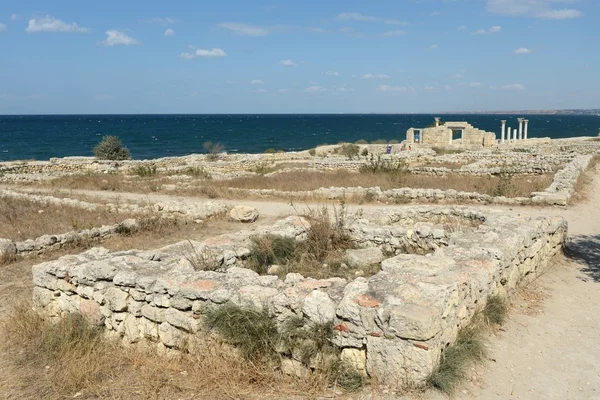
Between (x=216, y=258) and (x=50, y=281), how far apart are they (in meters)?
2.14

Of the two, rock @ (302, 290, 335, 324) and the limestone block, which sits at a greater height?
rock @ (302, 290, 335, 324)

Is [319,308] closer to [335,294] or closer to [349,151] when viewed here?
[335,294]

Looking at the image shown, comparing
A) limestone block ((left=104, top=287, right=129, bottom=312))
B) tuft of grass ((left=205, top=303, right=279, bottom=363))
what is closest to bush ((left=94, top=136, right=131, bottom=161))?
limestone block ((left=104, top=287, right=129, bottom=312))

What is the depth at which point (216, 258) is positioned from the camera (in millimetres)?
6574

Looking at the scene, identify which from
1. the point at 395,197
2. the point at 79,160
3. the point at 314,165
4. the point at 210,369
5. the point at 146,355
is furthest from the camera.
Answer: the point at 79,160

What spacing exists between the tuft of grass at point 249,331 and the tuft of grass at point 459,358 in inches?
60.0

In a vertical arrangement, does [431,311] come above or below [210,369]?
above

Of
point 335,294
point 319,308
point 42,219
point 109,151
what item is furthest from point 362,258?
point 109,151

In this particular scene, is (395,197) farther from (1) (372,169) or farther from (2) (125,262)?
(2) (125,262)

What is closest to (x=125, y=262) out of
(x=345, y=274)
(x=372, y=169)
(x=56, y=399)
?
(x=56, y=399)

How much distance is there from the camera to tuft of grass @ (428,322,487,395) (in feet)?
13.3

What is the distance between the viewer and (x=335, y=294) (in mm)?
4609

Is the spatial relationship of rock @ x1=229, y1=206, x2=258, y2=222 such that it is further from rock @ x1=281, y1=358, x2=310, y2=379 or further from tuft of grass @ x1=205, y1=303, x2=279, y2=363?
rock @ x1=281, y1=358, x2=310, y2=379

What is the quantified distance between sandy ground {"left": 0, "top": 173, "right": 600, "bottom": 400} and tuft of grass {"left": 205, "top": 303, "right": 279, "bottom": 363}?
4.83ft
